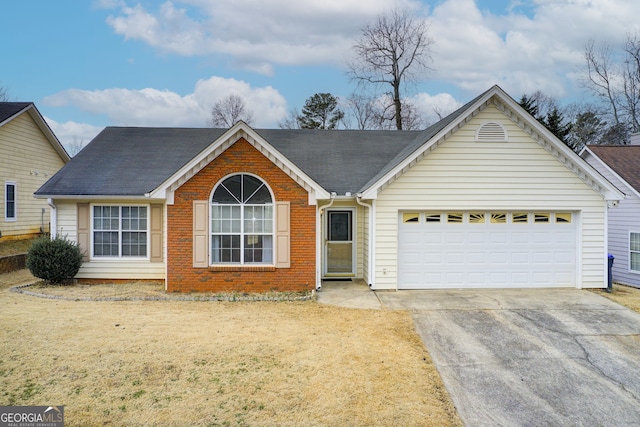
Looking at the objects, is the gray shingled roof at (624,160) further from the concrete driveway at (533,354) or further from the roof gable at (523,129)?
the concrete driveway at (533,354)

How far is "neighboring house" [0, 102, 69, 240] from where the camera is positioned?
19.3m

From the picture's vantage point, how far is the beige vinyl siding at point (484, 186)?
12.2 m

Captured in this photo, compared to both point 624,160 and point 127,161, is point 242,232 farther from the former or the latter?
point 624,160

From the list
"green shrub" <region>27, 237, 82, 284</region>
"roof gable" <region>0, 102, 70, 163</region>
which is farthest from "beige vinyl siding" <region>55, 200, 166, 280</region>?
"roof gable" <region>0, 102, 70, 163</region>

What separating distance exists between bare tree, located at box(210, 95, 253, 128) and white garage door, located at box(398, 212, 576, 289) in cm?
3281

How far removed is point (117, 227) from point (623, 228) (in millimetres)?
18562

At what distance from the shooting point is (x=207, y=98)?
41.2 m

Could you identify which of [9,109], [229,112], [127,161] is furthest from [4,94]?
[127,161]

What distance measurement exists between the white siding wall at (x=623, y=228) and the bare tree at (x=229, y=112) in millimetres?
32470

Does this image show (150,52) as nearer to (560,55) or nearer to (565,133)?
(565,133)

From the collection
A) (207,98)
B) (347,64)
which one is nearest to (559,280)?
(347,64)

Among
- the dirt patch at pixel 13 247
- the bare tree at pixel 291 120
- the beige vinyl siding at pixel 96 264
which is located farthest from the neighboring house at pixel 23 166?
the bare tree at pixel 291 120

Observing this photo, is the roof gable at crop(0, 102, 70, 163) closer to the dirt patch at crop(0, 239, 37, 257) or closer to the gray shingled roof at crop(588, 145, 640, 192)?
the dirt patch at crop(0, 239, 37, 257)

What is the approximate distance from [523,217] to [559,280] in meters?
2.14
